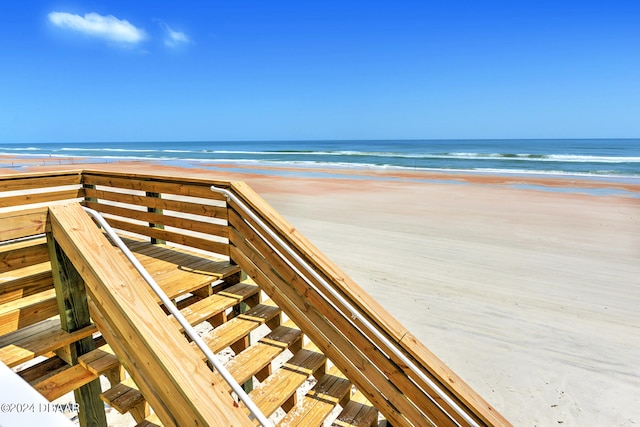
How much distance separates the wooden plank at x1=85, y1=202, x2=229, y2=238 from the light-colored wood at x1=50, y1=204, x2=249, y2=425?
185 cm

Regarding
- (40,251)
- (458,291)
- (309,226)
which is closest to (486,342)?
(458,291)

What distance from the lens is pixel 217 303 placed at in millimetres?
3723

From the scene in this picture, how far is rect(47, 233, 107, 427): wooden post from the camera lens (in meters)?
2.61

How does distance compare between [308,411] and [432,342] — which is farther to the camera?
[432,342]

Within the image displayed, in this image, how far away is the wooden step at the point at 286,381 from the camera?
296 cm

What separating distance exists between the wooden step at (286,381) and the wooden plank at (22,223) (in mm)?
2042

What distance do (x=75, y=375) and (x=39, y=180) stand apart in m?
3.63

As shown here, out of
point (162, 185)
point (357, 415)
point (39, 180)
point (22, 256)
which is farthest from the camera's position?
point (39, 180)

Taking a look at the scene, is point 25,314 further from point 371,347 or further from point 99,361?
point 371,347

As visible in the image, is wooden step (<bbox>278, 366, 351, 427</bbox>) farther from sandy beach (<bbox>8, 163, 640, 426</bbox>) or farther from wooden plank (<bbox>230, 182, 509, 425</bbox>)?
sandy beach (<bbox>8, 163, 640, 426</bbox>)

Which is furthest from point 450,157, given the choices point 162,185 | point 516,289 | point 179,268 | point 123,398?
point 123,398

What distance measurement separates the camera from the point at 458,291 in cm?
621

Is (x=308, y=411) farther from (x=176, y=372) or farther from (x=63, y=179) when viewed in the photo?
(x=63, y=179)

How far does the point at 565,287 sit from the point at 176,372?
6726 mm
